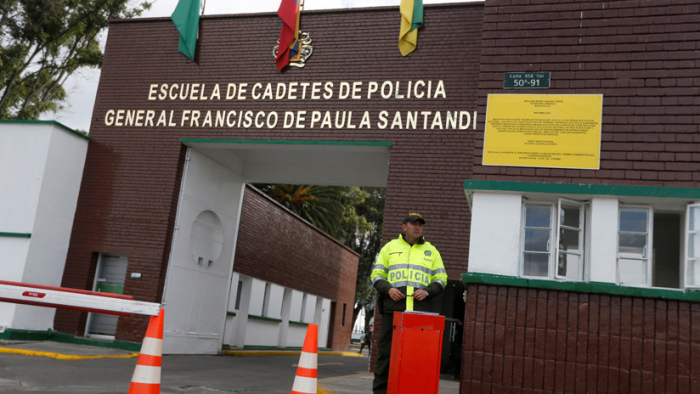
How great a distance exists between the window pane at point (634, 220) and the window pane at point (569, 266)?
0.60 meters

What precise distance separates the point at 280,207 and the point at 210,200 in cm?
627

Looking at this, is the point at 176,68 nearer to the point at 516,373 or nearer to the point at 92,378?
the point at 92,378

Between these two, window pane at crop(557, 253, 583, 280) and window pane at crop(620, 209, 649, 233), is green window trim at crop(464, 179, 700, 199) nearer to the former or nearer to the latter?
window pane at crop(620, 209, 649, 233)

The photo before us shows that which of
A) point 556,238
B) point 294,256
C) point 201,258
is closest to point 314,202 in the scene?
point 294,256

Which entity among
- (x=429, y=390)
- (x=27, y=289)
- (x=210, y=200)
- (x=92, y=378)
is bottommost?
(x=92, y=378)

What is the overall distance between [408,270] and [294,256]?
1805cm

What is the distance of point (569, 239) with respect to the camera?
745 cm

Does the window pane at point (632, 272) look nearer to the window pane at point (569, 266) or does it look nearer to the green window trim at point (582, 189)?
the window pane at point (569, 266)

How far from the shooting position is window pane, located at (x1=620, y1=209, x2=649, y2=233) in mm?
7227

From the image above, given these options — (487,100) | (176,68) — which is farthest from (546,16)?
(176,68)

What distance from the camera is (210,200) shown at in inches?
641

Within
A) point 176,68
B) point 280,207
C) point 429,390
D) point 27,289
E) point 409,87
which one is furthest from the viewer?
point 280,207

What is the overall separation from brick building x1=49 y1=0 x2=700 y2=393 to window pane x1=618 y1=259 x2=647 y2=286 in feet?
0.05

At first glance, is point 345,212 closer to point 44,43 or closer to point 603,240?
point 44,43
